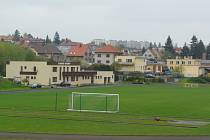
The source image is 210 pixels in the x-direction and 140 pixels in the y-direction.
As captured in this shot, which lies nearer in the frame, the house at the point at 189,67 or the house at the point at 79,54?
the house at the point at 189,67

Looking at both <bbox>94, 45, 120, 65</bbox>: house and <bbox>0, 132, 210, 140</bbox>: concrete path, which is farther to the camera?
<bbox>94, 45, 120, 65</bbox>: house

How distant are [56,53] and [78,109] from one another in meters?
121

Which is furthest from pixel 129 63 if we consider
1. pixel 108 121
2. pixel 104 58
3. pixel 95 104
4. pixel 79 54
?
pixel 108 121

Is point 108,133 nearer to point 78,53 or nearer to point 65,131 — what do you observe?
point 65,131

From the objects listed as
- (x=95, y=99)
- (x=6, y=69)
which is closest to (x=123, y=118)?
(x=95, y=99)

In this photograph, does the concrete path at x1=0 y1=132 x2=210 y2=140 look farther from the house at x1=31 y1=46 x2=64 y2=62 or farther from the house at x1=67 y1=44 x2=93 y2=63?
the house at x1=67 y1=44 x2=93 y2=63

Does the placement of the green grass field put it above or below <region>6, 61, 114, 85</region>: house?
below

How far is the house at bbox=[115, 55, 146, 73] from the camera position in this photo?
156875 mm

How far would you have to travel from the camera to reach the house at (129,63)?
515 feet

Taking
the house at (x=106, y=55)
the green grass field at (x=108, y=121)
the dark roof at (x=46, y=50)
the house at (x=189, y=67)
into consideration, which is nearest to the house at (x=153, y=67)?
the house at (x=189, y=67)

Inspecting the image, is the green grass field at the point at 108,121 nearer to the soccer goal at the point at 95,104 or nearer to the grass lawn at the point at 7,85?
the soccer goal at the point at 95,104

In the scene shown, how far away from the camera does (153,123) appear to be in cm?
3519

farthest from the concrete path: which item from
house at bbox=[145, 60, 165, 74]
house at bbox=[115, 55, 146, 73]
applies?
house at bbox=[145, 60, 165, 74]

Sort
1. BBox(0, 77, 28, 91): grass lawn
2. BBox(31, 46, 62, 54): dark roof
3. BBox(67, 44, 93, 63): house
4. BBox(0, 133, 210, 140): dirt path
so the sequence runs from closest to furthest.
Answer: BBox(0, 133, 210, 140): dirt path, BBox(0, 77, 28, 91): grass lawn, BBox(31, 46, 62, 54): dark roof, BBox(67, 44, 93, 63): house
